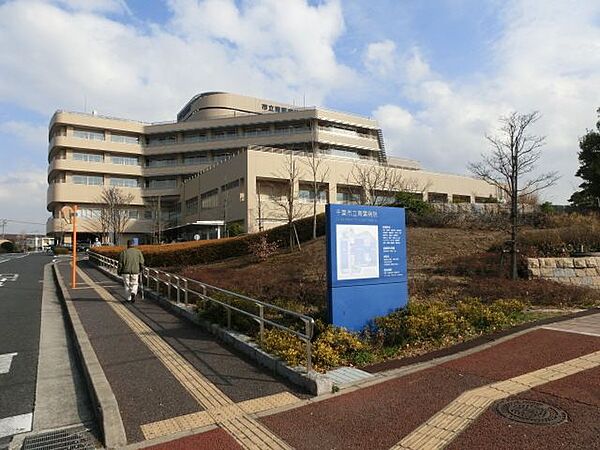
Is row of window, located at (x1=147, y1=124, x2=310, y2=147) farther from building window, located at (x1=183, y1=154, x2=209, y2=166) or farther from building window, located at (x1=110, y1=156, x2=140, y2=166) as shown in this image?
building window, located at (x1=110, y1=156, x2=140, y2=166)

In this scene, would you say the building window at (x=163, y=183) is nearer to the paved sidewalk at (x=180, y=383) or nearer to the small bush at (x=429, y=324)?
the paved sidewalk at (x=180, y=383)

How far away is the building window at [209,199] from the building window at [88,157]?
2006 centimetres

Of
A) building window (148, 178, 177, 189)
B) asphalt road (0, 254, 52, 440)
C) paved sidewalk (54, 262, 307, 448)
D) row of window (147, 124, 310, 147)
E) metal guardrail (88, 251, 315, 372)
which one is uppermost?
row of window (147, 124, 310, 147)

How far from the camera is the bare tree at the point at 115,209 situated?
181 feet

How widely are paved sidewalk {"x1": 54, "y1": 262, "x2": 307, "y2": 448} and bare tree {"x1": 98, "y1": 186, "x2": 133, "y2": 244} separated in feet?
164

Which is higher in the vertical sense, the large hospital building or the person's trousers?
the large hospital building

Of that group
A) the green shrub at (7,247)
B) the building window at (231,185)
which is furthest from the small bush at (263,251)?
the green shrub at (7,247)

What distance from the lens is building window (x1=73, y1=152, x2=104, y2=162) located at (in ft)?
202

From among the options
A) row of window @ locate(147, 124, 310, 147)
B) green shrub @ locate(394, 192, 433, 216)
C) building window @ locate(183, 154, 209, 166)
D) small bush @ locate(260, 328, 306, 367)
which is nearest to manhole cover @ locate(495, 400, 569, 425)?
small bush @ locate(260, 328, 306, 367)

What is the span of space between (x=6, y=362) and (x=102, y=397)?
2.98 meters

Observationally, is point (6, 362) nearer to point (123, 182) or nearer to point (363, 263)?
point (363, 263)

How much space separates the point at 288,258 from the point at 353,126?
154ft

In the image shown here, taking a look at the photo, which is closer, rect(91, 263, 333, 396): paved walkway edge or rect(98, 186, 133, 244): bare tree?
rect(91, 263, 333, 396): paved walkway edge

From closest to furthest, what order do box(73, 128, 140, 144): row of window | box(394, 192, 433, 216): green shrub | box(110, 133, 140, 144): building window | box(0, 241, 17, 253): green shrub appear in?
1. box(394, 192, 433, 216): green shrub
2. box(73, 128, 140, 144): row of window
3. box(110, 133, 140, 144): building window
4. box(0, 241, 17, 253): green shrub
